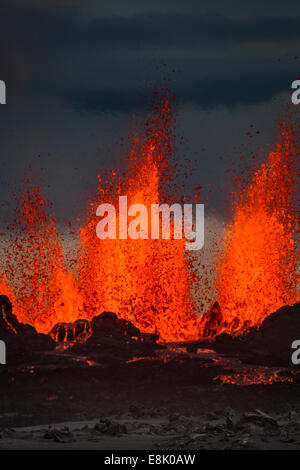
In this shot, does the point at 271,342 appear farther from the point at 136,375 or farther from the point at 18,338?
the point at 18,338

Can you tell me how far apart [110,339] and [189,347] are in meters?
4.80

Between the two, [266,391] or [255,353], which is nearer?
[266,391]

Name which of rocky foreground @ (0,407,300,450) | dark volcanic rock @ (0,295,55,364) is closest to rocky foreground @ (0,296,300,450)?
dark volcanic rock @ (0,295,55,364)

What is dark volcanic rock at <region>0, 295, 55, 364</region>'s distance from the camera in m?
38.4

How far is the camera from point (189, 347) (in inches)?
1614

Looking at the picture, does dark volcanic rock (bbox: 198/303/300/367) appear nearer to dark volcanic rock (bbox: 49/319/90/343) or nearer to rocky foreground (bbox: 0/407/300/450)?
dark volcanic rock (bbox: 49/319/90/343)

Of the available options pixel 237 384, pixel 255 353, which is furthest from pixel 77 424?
pixel 255 353

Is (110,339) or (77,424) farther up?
(110,339)

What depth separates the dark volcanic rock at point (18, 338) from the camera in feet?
126

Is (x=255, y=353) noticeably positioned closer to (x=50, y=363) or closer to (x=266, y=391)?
(x=266, y=391)

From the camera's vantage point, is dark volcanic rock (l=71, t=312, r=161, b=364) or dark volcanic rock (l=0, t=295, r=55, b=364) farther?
dark volcanic rock (l=71, t=312, r=161, b=364)

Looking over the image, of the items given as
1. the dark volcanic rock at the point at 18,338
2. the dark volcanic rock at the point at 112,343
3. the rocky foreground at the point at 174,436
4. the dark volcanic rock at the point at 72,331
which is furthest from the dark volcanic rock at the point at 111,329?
the rocky foreground at the point at 174,436

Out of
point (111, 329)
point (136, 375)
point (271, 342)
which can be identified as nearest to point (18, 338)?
point (111, 329)

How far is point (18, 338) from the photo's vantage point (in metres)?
39.0
